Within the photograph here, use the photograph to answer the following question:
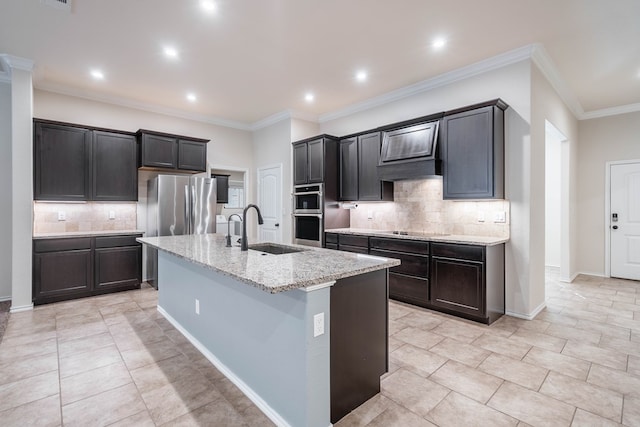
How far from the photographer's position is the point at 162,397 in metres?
2.09

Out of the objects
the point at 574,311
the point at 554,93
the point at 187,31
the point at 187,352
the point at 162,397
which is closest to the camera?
the point at 162,397

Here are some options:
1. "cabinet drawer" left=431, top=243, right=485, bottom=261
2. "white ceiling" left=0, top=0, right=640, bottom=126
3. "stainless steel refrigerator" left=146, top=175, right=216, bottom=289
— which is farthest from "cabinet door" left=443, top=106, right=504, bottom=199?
"stainless steel refrigerator" left=146, top=175, right=216, bottom=289

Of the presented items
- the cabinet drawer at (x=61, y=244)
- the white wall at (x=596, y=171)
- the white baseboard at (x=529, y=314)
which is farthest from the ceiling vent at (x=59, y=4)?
the white wall at (x=596, y=171)

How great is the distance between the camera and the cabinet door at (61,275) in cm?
393

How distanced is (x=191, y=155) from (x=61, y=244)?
7.38 ft

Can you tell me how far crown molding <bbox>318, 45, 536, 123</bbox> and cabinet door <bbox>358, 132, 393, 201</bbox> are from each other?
69 cm

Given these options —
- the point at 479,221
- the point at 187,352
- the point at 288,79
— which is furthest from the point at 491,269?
the point at 288,79

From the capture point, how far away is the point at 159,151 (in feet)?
16.4

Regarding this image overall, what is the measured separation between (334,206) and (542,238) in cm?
294

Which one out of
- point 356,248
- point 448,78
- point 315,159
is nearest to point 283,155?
point 315,159

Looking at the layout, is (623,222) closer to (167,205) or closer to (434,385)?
(434,385)

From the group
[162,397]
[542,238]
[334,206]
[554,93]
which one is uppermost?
[554,93]

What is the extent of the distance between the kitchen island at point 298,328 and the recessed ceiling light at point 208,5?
7.07 feet

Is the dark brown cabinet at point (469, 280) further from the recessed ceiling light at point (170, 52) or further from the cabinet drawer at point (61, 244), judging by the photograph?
the cabinet drawer at point (61, 244)
